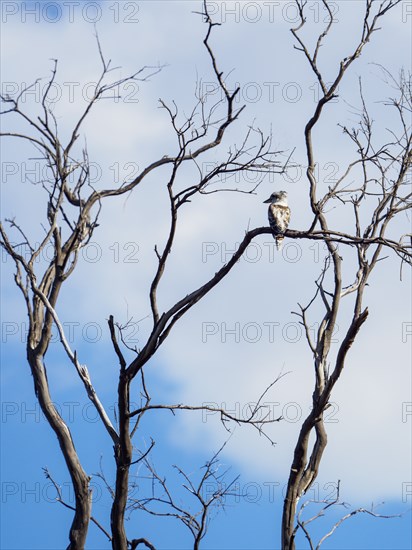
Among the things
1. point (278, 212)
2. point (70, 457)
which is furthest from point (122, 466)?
point (278, 212)

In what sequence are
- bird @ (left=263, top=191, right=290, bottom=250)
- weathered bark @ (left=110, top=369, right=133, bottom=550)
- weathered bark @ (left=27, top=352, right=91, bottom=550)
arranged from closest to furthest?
weathered bark @ (left=110, top=369, right=133, bottom=550) → weathered bark @ (left=27, top=352, right=91, bottom=550) → bird @ (left=263, top=191, right=290, bottom=250)

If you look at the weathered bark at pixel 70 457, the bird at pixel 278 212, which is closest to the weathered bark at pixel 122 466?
the weathered bark at pixel 70 457

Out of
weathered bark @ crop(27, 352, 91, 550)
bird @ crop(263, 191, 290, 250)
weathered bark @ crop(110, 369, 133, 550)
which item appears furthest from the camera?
bird @ crop(263, 191, 290, 250)

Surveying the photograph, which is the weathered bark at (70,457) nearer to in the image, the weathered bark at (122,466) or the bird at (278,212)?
the weathered bark at (122,466)

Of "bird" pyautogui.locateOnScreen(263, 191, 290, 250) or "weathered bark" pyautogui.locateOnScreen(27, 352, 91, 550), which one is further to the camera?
"bird" pyautogui.locateOnScreen(263, 191, 290, 250)

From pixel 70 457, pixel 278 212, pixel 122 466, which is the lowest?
pixel 122 466

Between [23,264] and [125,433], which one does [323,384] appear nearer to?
[125,433]

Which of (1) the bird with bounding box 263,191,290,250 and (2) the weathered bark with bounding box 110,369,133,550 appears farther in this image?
(1) the bird with bounding box 263,191,290,250

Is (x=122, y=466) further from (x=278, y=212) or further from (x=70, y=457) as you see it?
(x=278, y=212)

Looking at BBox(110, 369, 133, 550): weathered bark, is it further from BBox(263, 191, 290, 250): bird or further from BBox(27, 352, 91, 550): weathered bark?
BBox(263, 191, 290, 250): bird

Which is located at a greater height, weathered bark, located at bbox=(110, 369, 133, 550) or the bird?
the bird

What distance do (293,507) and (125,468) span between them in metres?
2.02

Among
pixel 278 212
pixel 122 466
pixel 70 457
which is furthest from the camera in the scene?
pixel 278 212

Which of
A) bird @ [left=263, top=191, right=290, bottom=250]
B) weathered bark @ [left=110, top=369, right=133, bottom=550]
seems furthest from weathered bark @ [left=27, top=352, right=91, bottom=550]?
bird @ [left=263, top=191, right=290, bottom=250]
